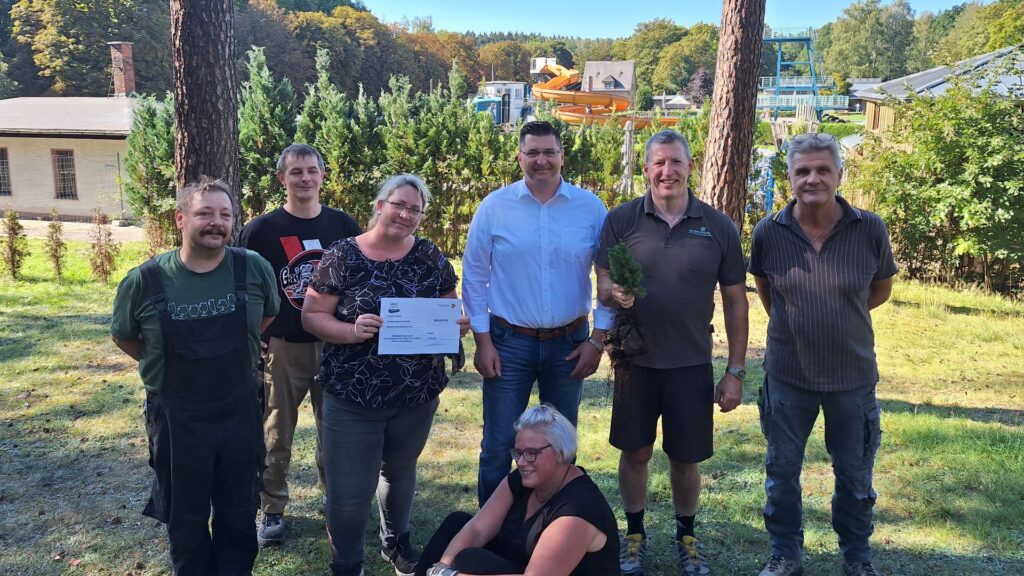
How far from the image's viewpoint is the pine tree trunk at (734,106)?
8.84m

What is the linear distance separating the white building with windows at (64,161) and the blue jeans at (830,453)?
65.7ft

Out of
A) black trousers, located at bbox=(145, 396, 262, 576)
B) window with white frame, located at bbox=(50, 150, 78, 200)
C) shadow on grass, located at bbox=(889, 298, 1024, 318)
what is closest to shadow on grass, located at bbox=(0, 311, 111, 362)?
black trousers, located at bbox=(145, 396, 262, 576)

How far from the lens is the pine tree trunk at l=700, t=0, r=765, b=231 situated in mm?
8844

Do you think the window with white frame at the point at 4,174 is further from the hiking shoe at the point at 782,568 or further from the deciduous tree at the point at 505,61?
the deciduous tree at the point at 505,61

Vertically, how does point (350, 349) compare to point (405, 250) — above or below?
below

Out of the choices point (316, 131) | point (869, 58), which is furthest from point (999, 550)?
point (869, 58)

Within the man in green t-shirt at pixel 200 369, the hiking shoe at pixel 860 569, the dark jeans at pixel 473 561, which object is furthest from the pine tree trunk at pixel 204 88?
the hiking shoe at pixel 860 569

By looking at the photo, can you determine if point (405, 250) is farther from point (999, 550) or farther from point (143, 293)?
point (999, 550)

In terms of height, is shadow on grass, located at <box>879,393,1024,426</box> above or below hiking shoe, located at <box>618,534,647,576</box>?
below

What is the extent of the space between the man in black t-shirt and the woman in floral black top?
55cm

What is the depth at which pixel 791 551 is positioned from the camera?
12.0ft

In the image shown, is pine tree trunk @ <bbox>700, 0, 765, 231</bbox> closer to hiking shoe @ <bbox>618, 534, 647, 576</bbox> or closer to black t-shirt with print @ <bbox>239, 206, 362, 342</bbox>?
hiking shoe @ <bbox>618, 534, 647, 576</bbox>

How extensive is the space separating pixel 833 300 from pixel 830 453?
0.79m

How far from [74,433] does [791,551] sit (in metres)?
5.26
